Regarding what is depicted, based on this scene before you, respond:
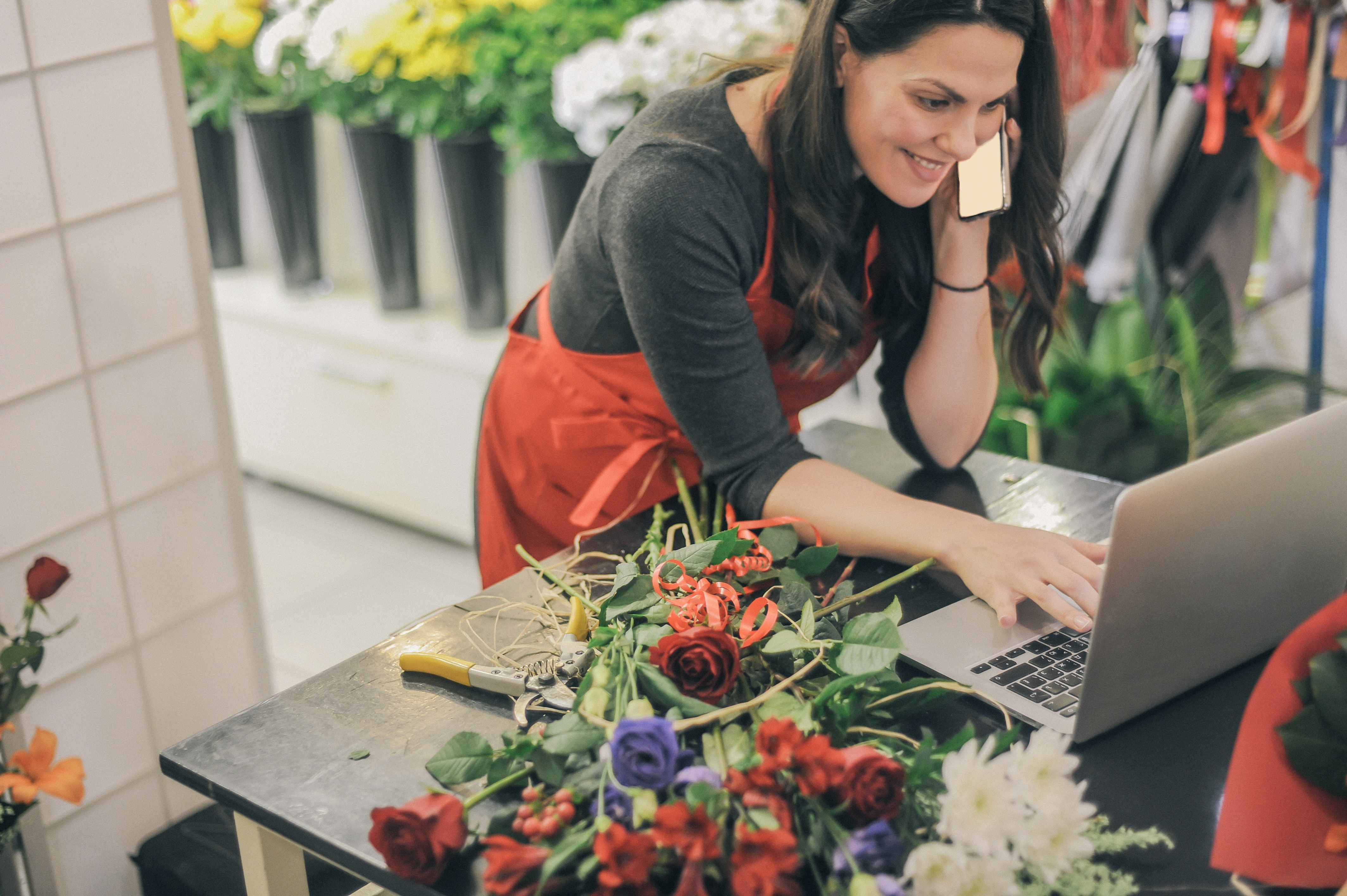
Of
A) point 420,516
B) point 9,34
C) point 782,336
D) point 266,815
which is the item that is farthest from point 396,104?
point 266,815

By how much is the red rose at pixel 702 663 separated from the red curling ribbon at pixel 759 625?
5cm

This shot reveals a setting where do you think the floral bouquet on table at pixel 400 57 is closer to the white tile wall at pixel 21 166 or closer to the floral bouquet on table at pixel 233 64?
the floral bouquet on table at pixel 233 64

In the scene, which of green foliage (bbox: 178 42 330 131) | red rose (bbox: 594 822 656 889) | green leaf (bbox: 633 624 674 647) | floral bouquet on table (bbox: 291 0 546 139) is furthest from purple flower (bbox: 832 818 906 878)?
green foliage (bbox: 178 42 330 131)

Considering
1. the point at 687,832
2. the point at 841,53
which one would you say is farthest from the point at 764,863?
the point at 841,53

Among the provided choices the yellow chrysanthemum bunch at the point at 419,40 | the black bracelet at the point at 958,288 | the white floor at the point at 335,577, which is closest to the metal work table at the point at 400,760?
the black bracelet at the point at 958,288

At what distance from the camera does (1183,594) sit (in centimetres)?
84

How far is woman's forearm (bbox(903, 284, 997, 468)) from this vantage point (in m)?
1.36

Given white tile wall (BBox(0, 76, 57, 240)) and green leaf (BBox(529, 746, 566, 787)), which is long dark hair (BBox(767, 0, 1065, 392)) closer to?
green leaf (BBox(529, 746, 566, 787))

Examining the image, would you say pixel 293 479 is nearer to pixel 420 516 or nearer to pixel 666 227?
pixel 420 516

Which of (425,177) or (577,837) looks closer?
(577,837)

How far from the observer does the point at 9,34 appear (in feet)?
4.17

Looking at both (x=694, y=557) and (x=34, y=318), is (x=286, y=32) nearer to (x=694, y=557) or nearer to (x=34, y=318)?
(x=34, y=318)

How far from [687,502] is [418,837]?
547 millimetres

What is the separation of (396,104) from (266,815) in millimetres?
2083
